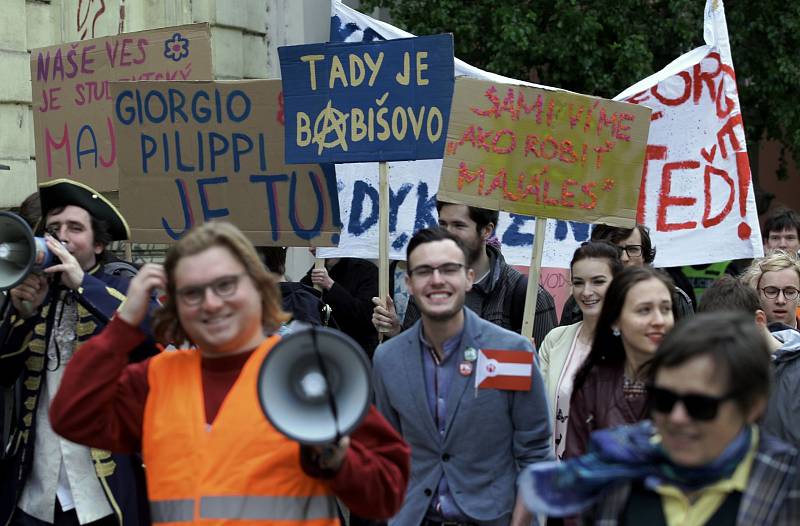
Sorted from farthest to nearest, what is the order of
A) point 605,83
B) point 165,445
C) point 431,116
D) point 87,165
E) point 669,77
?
point 605,83 → point 669,77 → point 87,165 → point 431,116 → point 165,445

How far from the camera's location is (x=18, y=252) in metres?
4.39

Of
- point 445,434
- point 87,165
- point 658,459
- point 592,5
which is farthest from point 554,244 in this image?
point 658,459

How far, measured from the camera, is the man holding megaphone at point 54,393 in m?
4.72

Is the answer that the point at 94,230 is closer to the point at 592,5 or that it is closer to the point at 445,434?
the point at 445,434

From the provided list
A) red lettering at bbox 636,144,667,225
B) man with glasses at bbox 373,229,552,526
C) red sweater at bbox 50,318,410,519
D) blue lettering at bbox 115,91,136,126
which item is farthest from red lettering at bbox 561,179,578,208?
red sweater at bbox 50,318,410,519

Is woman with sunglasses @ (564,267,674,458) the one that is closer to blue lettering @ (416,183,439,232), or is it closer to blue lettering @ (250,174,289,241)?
blue lettering @ (250,174,289,241)

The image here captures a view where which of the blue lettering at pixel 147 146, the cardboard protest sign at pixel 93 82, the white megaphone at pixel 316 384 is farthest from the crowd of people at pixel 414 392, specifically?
the cardboard protest sign at pixel 93 82

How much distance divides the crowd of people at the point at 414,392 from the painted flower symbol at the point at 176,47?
1261mm

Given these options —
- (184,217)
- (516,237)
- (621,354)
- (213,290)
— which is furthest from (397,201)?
(213,290)

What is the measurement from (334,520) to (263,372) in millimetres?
491

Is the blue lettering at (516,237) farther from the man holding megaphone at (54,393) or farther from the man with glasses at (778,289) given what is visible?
the man holding megaphone at (54,393)

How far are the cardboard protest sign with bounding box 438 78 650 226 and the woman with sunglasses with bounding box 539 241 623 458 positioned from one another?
464 mm

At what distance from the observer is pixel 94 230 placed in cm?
480

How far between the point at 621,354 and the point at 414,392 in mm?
696
